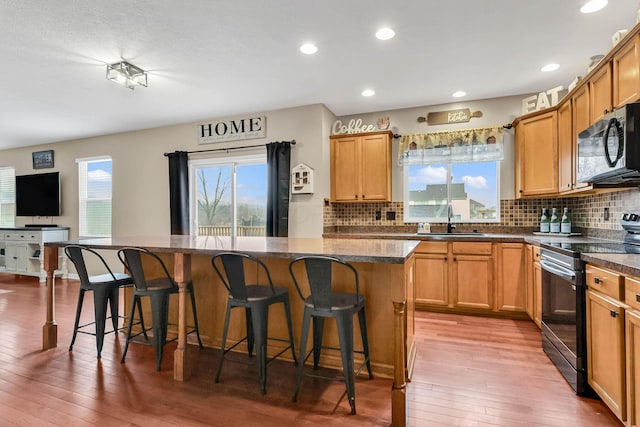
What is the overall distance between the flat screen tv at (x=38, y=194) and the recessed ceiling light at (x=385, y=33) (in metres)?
6.46

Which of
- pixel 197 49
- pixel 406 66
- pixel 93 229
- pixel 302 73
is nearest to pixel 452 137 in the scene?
pixel 406 66

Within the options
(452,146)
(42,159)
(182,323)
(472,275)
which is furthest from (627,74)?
(42,159)

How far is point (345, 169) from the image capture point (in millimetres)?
4582

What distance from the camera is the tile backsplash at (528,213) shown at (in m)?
3.06

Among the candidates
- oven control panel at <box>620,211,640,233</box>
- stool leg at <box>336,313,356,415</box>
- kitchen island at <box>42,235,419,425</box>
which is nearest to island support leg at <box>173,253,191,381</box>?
kitchen island at <box>42,235,419,425</box>

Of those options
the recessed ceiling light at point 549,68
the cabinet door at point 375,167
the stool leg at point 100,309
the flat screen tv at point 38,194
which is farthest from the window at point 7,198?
the recessed ceiling light at point 549,68

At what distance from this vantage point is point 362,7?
7.95ft

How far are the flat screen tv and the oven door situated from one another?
7.71m

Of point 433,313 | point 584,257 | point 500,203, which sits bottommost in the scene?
point 433,313

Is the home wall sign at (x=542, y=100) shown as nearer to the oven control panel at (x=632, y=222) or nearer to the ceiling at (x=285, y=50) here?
the ceiling at (x=285, y=50)

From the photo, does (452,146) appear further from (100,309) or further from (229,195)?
(100,309)

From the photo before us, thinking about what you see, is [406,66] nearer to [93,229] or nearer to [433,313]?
[433,313]

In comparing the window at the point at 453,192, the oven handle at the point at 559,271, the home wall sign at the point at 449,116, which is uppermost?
the home wall sign at the point at 449,116

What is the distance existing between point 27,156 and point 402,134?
290 inches
